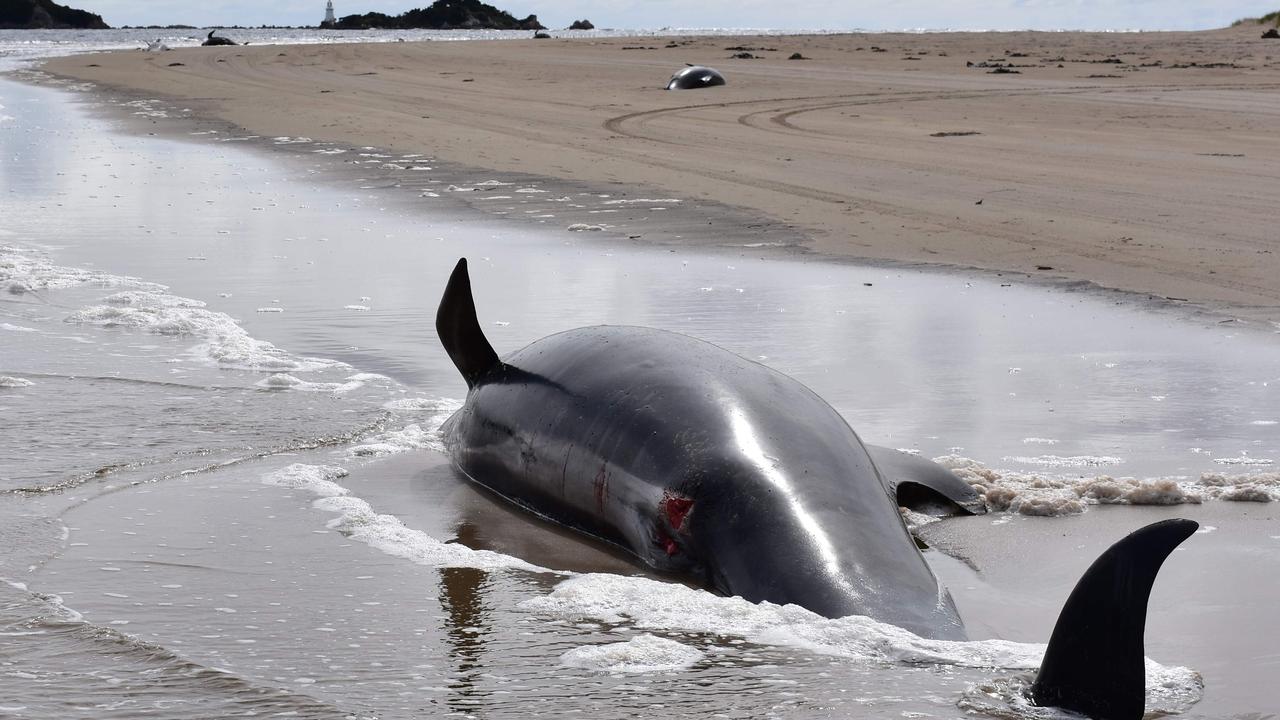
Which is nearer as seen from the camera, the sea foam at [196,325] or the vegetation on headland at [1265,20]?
the sea foam at [196,325]

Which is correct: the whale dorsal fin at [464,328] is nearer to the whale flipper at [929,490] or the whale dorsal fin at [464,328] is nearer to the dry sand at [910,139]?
the whale flipper at [929,490]

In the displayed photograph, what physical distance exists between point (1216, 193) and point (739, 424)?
34.4 feet

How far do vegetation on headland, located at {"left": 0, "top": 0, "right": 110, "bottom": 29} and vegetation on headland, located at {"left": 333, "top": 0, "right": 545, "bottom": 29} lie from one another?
29286 millimetres

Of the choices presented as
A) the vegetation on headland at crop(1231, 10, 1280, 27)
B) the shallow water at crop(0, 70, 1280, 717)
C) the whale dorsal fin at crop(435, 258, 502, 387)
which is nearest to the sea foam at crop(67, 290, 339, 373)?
the shallow water at crop(0, 70, 1280, 717)

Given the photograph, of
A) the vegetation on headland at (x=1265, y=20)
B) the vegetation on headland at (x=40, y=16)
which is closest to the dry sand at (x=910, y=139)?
the vegetation on headland at (x=1265, y=20)

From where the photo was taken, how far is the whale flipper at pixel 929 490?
4.95 metres

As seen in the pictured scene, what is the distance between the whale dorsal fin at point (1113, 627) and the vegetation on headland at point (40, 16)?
17626 centimetres

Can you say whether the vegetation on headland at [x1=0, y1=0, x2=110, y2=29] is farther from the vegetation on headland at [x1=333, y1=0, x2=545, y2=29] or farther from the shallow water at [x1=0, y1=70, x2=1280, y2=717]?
the shallow water at [x1=0, y1=70, x2=1280, y2=717]

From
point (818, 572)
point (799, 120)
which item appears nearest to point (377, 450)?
point (818, 572)

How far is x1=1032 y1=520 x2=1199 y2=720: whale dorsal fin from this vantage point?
3098 mm

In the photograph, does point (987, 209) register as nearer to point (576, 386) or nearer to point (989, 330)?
point (989, 330)

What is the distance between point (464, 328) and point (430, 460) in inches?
22.1

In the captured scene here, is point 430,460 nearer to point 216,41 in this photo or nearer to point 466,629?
point 466,629

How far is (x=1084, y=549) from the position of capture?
4.61 m
